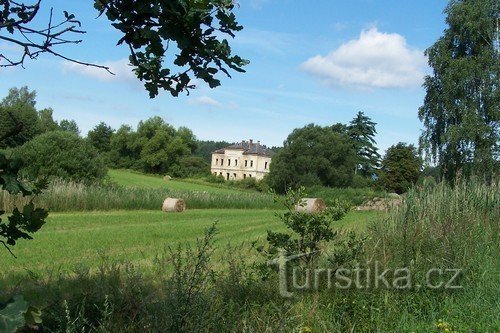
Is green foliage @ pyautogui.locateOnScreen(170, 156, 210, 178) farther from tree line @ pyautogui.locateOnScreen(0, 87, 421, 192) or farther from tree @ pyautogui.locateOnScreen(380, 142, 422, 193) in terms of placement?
tree @ pyautogui.locateOnScreen(380, 142, 422, 193)

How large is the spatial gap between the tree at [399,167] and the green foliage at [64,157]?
130ft

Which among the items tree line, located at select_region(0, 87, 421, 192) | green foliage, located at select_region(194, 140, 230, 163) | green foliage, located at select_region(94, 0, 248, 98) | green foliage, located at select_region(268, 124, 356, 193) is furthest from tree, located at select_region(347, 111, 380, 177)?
green foliage, located at select_region(94, 0, 248, 98)

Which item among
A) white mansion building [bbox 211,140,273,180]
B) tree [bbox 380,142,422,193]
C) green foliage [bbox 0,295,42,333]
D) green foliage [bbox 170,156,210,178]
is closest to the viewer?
green foliage [bbox 0,295,42,333]

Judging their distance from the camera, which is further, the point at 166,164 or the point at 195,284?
the point at 166,164

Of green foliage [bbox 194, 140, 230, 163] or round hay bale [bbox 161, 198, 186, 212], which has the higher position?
green foliage [bbox 194, 140, 230, 163]

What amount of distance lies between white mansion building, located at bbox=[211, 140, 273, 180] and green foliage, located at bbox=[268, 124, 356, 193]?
43.2 meters

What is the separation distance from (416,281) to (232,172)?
98638 mm

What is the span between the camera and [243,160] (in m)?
104

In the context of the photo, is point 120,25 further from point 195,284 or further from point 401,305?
point 401,305

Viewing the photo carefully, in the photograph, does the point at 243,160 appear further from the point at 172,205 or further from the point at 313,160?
Answer: the point at 172,205

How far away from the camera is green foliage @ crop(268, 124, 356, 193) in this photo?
54031mm

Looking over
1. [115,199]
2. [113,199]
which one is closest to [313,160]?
[115,199]

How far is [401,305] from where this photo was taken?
5113mm

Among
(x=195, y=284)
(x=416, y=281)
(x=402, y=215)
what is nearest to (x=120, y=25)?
(x=195, y=284)
